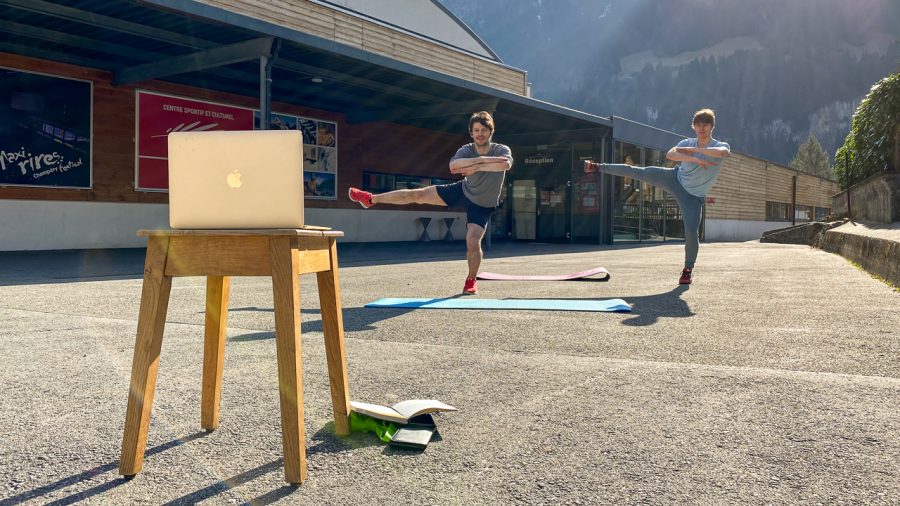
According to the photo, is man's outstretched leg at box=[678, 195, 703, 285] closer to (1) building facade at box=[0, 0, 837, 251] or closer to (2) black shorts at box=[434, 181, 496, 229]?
(2) black shorts at box=[434, 181, 496, 229]

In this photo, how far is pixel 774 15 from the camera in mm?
169125

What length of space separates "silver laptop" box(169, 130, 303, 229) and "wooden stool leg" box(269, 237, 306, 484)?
4.7 inches

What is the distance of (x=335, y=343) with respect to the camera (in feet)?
8.21

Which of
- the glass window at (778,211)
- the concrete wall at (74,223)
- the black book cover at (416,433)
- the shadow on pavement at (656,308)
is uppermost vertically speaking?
the glass window at (778,211)

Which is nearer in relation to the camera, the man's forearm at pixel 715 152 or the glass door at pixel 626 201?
the man's forearm at pixel 715 152

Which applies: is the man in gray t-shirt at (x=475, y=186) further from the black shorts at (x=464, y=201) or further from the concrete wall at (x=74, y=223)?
A: the concrete wall at (x=74, y=223)

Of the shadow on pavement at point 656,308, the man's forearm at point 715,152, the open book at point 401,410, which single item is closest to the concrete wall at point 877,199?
the man's forearm at point 715,152

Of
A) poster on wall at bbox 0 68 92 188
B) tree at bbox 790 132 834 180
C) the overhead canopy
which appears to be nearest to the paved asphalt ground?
the overhead canopy

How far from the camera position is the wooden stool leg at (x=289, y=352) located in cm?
203

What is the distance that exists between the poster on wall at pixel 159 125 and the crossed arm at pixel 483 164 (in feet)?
33.1

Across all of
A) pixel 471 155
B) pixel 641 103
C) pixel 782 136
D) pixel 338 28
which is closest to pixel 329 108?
pixel 338 28

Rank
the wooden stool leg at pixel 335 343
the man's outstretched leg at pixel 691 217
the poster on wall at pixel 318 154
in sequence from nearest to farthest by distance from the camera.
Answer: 1. the wooden stool leg at pixel 335 343
2. the man's outstretched leg at pixel 691 217
3. the poster on wall at pixel 318 154

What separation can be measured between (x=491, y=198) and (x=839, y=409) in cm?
455

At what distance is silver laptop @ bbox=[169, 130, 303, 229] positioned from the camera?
6.98 ft
